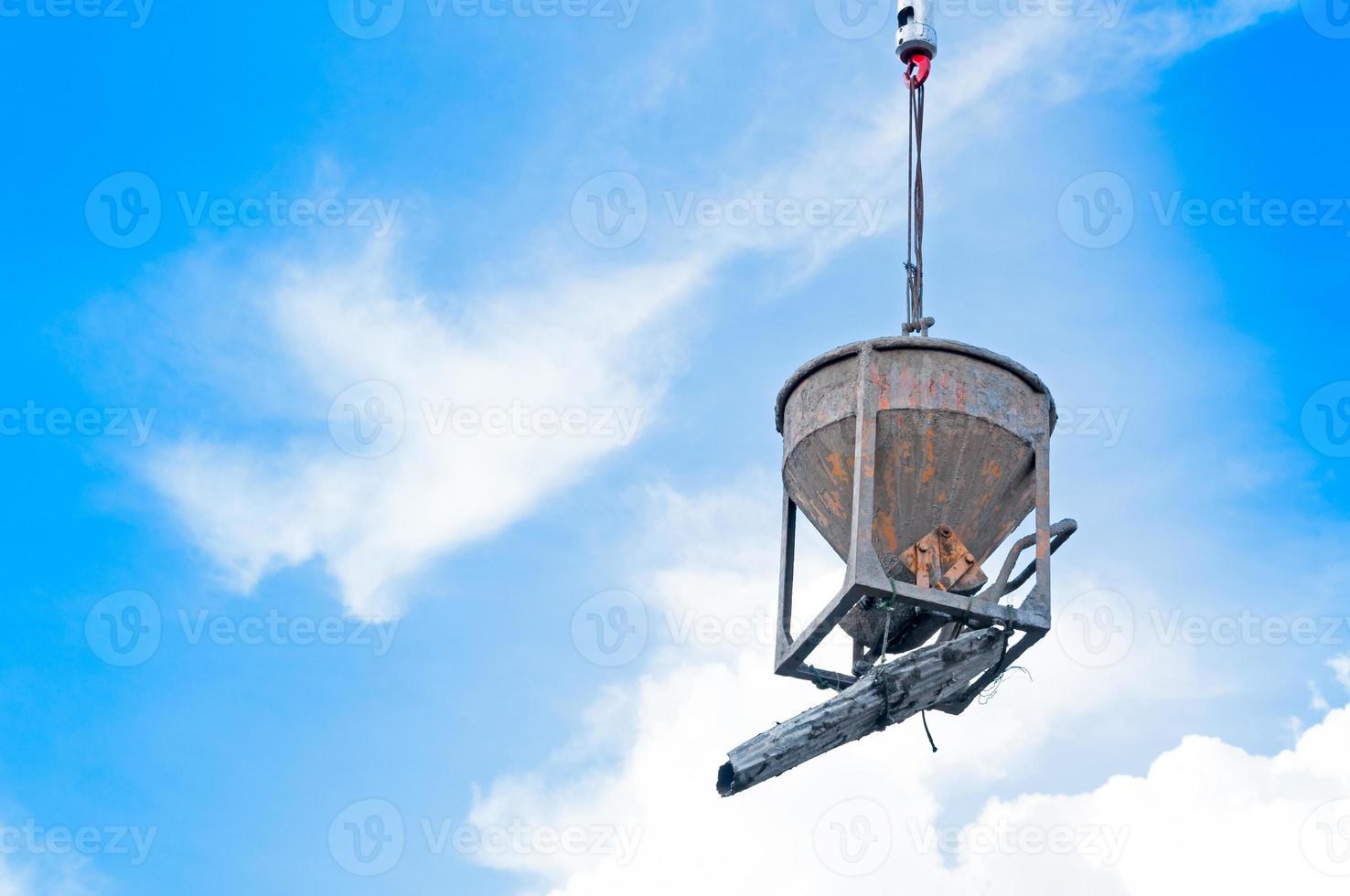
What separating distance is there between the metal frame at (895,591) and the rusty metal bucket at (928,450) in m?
0.14

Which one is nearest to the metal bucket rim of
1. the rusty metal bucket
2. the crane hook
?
the rusty metal bucket

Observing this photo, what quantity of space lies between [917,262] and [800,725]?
16.3 ft

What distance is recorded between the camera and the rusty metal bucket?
16.1 metres

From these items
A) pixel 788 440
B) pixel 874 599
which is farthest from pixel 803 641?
pixel 788 440

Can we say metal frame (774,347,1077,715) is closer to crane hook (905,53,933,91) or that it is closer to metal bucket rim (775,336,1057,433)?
metal bucket rim (775,336,1057,433)

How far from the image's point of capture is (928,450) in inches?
633

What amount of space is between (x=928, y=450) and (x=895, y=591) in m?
1.50

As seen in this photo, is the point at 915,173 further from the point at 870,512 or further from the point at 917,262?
the point at 870,512

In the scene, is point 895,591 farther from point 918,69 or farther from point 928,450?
point 918,69

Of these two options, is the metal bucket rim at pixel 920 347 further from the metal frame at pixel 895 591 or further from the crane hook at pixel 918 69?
the crane hook at pixel 918 69

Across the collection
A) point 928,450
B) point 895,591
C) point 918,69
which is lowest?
point 895,591

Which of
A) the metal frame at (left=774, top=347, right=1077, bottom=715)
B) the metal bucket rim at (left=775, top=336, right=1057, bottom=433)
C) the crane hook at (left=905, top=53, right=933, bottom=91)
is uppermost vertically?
the crane hook at (left=905, top=53, right=933, bottom=91)

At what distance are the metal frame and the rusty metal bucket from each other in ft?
0.45

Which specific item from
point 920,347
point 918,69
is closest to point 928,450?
point 920,347
